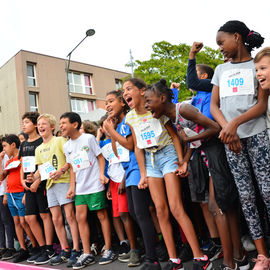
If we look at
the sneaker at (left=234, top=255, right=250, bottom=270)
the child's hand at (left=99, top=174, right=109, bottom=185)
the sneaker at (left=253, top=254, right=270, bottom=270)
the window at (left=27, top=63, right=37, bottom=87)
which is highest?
the window at (left=27, top=63, right=37, bottom=87)

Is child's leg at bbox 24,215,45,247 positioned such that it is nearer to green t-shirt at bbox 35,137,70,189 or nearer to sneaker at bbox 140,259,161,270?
green t-shirt at bbox 35,137,70,189

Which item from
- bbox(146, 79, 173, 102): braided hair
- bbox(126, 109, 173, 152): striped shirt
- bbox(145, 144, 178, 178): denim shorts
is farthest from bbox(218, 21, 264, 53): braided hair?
bbox(145, 144, 178, 178): denim shorts

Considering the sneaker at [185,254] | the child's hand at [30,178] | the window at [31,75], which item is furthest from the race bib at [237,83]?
the window at [31,75]

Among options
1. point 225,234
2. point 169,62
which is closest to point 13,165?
point 225,234

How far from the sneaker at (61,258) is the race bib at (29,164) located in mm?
1346

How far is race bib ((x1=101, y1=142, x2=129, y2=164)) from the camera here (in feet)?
11.6

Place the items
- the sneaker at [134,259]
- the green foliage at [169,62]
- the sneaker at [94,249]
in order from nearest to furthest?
the sneaker at [134,259] < the sneaker at [94,249] < the green foliage at [169,62]

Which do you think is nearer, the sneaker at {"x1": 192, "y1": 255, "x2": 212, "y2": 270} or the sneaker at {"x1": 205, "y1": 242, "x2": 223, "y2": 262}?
the sneaker at {"x1": 192, "y1": 255, "x2": 212, "y2": 270}

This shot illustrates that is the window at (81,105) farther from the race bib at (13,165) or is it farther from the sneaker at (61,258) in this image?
the sneaker at (61,258)

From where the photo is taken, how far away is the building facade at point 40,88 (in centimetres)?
2454

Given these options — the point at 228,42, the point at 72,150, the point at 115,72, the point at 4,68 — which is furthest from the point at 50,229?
the point at 115,72

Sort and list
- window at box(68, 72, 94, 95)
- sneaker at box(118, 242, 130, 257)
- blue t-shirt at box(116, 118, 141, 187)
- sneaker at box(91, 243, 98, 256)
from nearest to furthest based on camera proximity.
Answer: blue t-shirt at box(116, 118, 141, 187) < sneaker at box(118, 242, 130, 257) < sneaker at box(91, 243, 98, 256) < window at box(68, 72, 94, 95)

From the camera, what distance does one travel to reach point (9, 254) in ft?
16.8

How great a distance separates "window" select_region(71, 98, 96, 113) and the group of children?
936 inches
